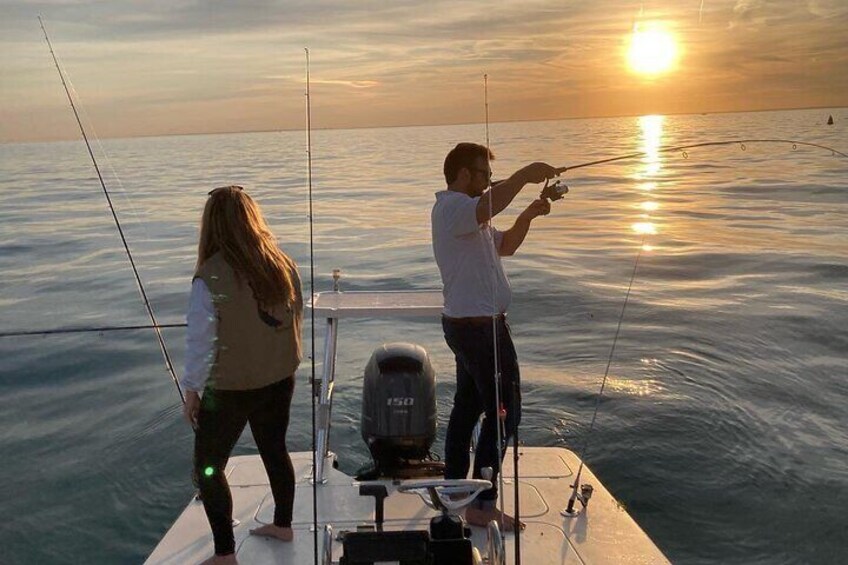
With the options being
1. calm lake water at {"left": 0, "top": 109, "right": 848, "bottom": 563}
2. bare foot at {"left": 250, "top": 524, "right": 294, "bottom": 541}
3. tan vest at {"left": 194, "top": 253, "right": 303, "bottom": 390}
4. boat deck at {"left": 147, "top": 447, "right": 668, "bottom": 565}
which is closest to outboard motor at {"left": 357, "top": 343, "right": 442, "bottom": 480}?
boat deck at {"left": 147, "top": 447, "right": 668, "bottom": 565}

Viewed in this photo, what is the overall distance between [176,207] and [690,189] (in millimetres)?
14070

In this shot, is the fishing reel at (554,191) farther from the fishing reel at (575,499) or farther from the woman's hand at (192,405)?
the woman's hand at (192,405)

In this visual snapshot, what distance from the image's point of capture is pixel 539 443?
5926 mm

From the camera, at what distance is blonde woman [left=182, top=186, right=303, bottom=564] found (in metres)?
2.81

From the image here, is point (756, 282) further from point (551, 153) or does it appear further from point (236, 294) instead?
point (551, 153)

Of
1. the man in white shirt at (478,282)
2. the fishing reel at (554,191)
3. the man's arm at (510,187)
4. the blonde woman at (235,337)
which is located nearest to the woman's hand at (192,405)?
the blonde woman at (235,337)

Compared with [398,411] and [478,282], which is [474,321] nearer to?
[478,282]

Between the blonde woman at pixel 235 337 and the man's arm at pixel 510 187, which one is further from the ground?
the man's arm at pixel 510 187

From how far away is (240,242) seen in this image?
281 cm

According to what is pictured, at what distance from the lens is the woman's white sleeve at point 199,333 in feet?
9.14

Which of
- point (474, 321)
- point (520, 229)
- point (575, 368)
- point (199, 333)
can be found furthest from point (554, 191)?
point (575, 368)

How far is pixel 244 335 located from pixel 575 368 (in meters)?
5.12

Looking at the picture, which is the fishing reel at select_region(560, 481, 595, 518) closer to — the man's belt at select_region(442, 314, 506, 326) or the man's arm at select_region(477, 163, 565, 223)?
the man's belt at select_region(442, 314, 506, 326)

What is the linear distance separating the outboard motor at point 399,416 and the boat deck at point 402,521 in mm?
244
